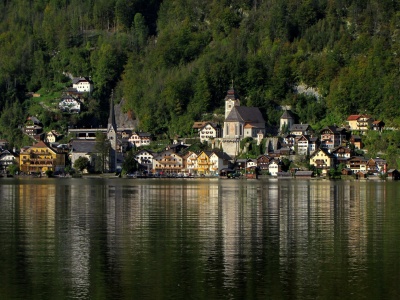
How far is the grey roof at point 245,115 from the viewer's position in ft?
397

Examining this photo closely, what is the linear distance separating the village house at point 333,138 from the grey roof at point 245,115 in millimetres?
10296

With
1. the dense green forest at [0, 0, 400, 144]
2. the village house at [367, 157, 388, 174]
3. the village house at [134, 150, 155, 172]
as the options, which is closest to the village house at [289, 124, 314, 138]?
the dense green forest at [0, 0, 400, 144]

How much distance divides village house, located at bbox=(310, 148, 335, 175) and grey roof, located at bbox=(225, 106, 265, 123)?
37.6 feet

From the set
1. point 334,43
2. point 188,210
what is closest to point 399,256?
point 188,210

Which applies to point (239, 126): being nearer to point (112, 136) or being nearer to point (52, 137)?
point (112, 136)

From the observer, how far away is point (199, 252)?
31.3 metres

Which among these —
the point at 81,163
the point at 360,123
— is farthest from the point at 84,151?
the point at 360,123

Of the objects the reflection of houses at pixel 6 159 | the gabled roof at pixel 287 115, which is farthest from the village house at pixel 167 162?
the reflection of houses at pixel 6 159

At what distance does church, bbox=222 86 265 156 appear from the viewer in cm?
12081

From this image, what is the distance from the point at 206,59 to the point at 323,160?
29289 mm

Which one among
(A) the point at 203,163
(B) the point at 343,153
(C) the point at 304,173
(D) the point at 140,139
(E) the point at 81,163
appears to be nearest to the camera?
(C) the point at 304,173

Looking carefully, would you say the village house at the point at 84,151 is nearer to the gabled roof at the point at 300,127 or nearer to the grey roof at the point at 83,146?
the grey roof at the point at 83,146

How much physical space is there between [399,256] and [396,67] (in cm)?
9356

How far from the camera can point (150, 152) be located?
123 meters
